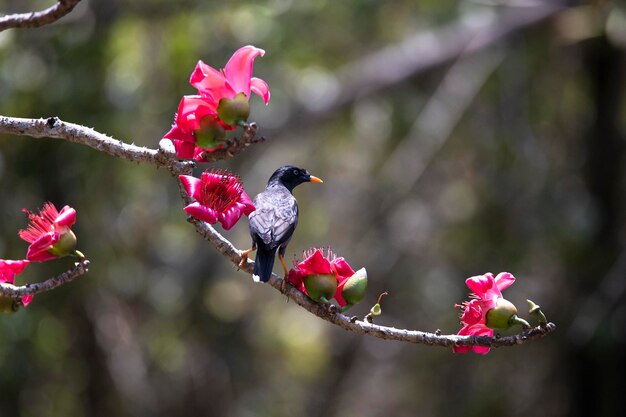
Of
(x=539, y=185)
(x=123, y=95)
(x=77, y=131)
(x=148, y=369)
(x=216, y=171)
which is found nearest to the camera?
(x=77, y=131)

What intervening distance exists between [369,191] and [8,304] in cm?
653

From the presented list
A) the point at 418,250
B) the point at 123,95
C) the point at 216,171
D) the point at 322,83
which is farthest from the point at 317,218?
the point at 216,171

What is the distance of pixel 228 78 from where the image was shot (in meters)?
1.93

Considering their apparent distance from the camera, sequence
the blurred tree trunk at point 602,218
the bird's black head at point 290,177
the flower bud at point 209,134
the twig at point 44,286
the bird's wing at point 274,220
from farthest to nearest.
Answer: the blurred tree trunk at point 602,218, the bird's black head at point 290,177, the bird's wing at point 274,220, the twig at point 44,286, the flower bud at point 209,134

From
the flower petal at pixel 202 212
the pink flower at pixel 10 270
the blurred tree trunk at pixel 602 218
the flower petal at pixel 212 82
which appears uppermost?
the blurred tree trunk at pixel 602 218

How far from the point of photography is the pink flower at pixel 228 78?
6.33ft

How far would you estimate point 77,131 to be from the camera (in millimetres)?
2025

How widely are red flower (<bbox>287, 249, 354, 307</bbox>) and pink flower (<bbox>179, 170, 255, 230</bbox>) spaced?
19 centimetres

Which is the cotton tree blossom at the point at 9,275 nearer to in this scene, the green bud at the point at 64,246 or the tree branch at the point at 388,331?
the green bud at the point at 64,246

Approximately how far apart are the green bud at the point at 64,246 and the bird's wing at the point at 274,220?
26.5 inches

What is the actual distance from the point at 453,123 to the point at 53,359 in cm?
345

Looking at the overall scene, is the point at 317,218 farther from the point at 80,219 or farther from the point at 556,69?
the point at 80,219

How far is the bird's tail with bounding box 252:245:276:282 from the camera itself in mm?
2256

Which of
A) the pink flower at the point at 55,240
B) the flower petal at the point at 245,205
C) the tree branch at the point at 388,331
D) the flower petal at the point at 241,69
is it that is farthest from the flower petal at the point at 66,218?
the flower petal at the point at 241,69
